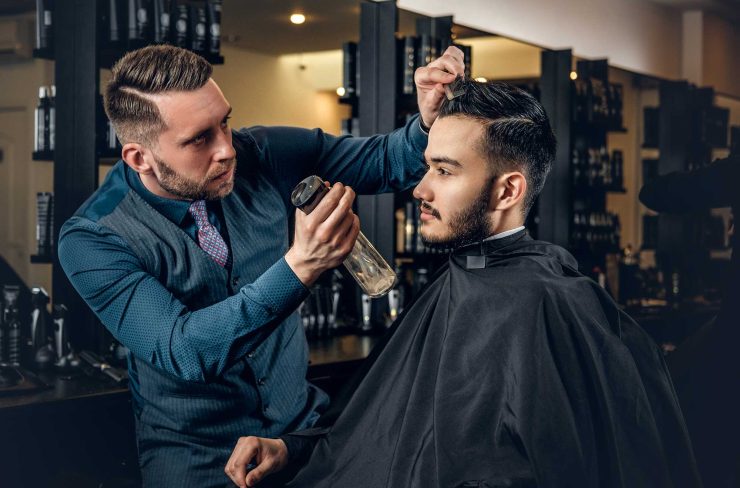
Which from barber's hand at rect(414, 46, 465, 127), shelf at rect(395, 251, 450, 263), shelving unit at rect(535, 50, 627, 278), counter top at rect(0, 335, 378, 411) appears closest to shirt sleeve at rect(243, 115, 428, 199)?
barber's hand at rect(414, 46, 465, 127)

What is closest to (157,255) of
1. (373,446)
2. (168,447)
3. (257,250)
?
(257,250)

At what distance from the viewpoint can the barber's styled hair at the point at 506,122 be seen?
182 cm

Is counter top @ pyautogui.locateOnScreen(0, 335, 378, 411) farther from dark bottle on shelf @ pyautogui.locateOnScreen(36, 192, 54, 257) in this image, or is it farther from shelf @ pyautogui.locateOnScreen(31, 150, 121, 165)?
shelf @ pyautogui.locateOnScreen(31, 150, 121, 165)

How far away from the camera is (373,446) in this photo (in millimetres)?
1751

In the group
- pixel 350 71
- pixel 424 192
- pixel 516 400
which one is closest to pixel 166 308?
pixel 424 192

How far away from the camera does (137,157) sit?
1.86m

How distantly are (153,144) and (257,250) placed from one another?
12.8 inches

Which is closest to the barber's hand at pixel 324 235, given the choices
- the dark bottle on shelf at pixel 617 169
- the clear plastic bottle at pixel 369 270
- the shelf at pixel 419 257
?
the clear plastic bottle at pixel 369 270

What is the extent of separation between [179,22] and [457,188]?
6.32ft

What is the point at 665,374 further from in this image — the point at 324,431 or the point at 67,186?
the point at 67,186

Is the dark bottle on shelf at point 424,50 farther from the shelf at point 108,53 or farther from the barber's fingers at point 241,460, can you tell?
the barber's fingers at point 241,460

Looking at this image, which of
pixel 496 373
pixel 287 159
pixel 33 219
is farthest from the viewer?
pixel 33 219

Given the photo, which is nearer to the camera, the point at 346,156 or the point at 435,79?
the point at 435,79

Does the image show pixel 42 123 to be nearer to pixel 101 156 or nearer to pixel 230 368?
pixel 101 156
